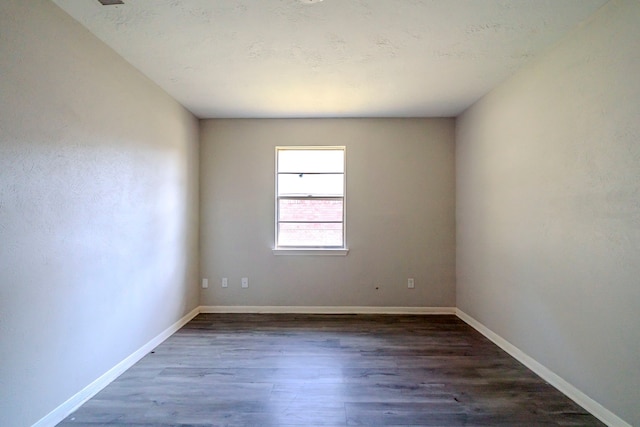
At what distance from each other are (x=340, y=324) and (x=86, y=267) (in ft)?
8.39

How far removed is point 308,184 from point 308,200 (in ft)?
0.70

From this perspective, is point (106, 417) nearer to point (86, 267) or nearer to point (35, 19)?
point (86, 267)

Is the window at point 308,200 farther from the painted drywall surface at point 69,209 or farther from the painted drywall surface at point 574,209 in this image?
the painted drywall surface at point 574,209

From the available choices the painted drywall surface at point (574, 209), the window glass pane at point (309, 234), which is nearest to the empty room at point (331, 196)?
the painted drywall surface at point (574, 209)

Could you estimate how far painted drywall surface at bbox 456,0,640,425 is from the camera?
1832 mm

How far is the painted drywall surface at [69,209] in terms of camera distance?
1.70 metres

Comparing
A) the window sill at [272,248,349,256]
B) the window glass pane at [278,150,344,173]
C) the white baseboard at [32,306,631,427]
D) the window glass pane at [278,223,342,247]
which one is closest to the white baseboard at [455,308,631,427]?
the white baseboard at [32,306,631,427]

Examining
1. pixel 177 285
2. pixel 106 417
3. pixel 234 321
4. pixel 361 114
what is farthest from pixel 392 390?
pixel 361 114

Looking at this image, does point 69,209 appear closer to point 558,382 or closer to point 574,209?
point 574,209

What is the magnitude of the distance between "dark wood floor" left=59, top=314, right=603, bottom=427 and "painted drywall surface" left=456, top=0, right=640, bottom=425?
1.09 ft

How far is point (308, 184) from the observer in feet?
14.0

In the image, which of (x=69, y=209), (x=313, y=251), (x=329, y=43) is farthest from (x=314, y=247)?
(x=69, y=209)

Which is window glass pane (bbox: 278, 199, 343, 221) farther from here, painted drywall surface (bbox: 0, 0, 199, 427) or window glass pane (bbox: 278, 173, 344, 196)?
painted drywall surface (bbox: 0, 0, 199, 427)

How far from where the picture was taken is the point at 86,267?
222 cm
